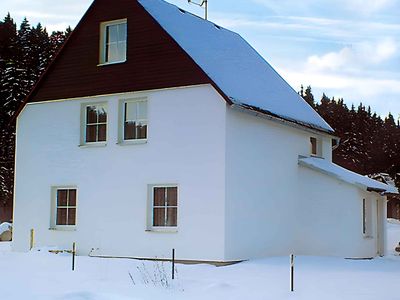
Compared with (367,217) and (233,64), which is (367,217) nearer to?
(367,217)

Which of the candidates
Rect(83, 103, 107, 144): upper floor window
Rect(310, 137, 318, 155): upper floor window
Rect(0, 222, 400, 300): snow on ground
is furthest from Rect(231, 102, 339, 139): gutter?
Rect(83, 103, 107, 144): upper floor window

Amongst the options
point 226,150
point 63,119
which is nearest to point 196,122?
point 226,150

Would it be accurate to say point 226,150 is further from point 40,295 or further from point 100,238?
point 40,295

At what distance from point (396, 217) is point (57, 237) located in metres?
44.8

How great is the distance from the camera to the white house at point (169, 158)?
18.9 metres

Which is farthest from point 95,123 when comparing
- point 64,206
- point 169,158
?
point 169,158

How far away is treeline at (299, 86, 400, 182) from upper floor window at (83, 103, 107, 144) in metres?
35.5

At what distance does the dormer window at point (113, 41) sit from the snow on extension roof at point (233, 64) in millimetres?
1189

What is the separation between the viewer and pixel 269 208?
2067cm

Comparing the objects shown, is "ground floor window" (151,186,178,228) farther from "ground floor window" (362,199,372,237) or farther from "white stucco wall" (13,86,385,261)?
"ground floor window" (362,199,372,237)

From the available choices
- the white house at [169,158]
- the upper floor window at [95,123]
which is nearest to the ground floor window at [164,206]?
the white house at [169,158]

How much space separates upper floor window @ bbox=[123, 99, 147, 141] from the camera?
2027 centimetres

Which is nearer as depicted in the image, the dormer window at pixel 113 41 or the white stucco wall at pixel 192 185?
the white stucco wall at pixel 192 185

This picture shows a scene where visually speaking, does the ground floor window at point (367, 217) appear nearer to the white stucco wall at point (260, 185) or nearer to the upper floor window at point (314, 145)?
the white stucco wall at point (260, 185)
